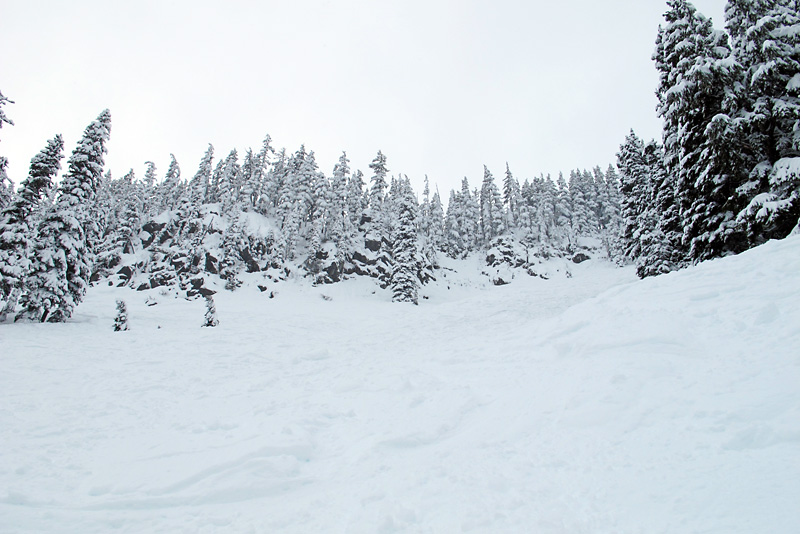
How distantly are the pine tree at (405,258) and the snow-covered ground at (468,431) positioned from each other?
89.0 ft

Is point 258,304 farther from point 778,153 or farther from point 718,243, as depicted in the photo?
point 778,153

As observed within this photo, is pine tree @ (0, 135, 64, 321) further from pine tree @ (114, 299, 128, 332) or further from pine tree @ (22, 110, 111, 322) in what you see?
pine tree @ (114, 299, 128, 332)

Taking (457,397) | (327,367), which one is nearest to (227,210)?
(327,367)

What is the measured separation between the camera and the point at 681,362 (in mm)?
6328

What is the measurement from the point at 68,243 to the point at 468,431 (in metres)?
24.7

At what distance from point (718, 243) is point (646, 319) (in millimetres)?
Result: 11255

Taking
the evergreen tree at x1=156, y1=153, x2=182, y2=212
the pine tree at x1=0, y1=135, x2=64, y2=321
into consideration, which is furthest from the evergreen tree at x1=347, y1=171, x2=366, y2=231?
the pine tree at x1=0, y1=135, x2=64, y2=321

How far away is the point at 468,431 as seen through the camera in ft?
20.5

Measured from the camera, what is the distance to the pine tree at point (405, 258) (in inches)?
1563

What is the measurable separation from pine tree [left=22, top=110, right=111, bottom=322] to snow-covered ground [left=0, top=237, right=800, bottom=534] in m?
10.2

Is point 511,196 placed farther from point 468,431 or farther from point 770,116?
point 468,431

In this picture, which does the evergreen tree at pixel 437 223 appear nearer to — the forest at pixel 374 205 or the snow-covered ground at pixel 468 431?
the forest at pixel 374 205

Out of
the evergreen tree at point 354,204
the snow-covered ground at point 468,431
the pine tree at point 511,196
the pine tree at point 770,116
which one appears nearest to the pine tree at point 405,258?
the evergreen tree at point 354,204

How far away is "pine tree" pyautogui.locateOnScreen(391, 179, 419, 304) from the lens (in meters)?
39.7
